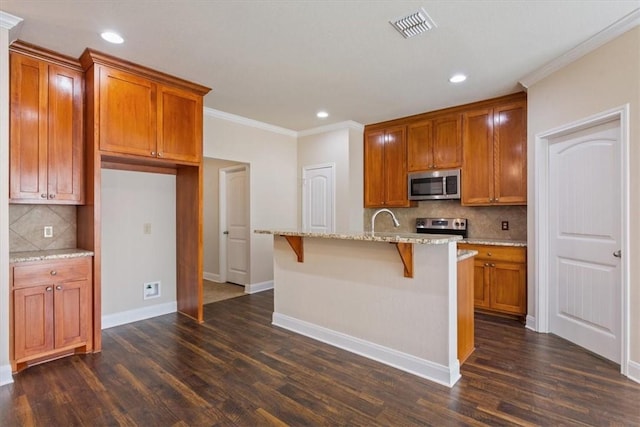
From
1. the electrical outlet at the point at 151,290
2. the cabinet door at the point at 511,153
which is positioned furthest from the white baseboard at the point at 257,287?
the cabinet door at the point at 511,153

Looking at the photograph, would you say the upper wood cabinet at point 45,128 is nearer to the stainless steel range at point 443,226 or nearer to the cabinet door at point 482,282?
the stainless steel range at point 443,226

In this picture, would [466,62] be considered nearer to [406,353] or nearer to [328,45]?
[328,45]

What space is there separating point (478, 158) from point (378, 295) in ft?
8.43

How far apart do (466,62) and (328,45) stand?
1353 mm

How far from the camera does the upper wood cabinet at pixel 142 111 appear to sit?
3039mm

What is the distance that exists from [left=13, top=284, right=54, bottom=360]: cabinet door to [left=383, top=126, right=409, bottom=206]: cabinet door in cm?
417

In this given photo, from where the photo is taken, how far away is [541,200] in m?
3.49

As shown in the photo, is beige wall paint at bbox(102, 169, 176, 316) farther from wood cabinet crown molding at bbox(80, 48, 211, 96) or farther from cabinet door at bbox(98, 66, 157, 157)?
wood cabinet crown molding at bbox(80, 48, 211, 96)

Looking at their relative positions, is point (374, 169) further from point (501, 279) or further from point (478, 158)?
point (501, 279)

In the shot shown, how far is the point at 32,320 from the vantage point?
269cm

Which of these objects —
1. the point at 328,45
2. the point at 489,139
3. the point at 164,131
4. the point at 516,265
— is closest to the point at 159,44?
the point at 164,131

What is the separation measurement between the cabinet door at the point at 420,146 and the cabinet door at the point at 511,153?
864 millimetres

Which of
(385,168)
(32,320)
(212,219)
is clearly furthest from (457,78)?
(212,219)

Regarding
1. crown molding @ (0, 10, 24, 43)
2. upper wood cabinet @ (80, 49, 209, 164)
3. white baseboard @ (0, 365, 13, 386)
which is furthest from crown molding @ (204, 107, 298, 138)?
white baseboard @ (0, 365, 13, 386)
